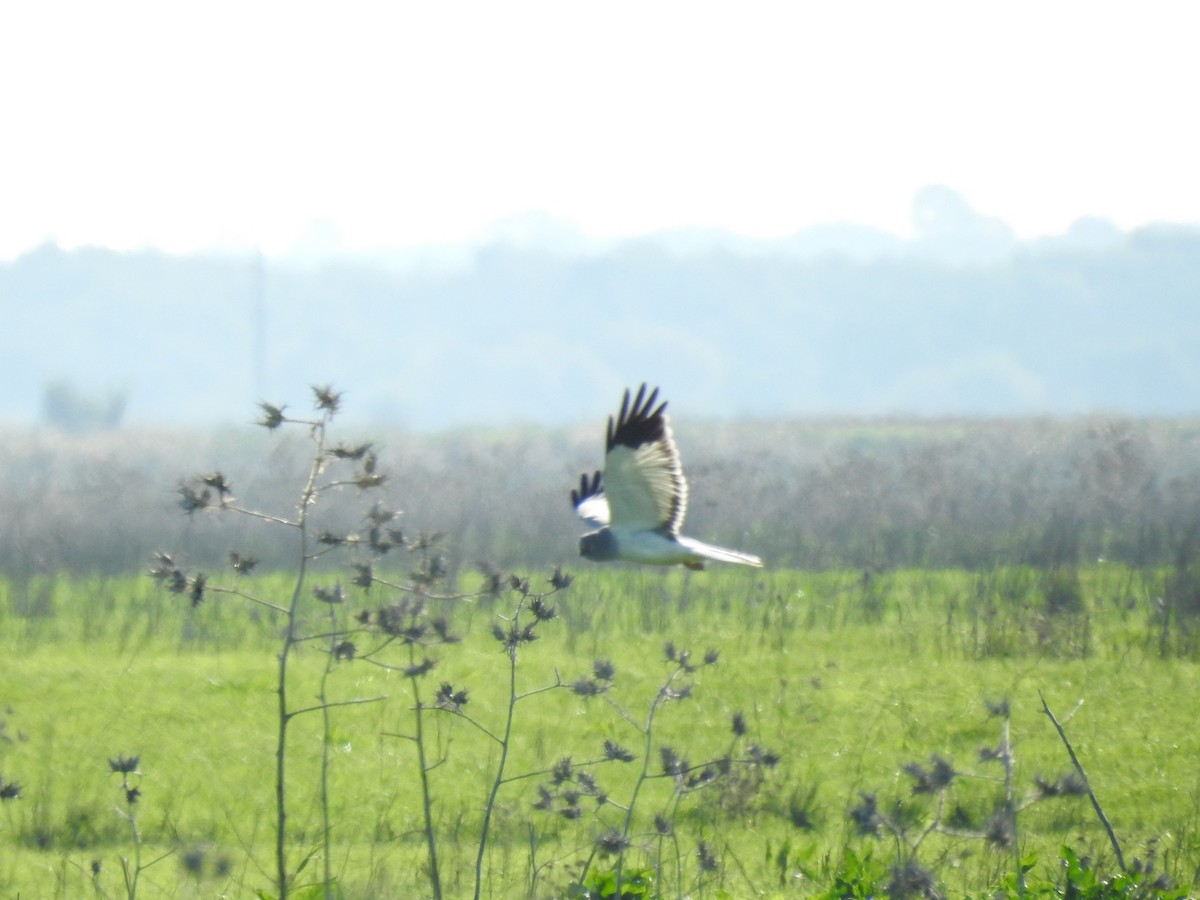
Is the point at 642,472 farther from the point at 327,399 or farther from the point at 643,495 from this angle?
the point at 327,399

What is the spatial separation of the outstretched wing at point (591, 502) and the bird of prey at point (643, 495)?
42 cm

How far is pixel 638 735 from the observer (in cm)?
932

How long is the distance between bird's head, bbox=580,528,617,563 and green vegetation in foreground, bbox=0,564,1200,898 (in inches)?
44.1

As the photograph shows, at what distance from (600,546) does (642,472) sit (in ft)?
1.11

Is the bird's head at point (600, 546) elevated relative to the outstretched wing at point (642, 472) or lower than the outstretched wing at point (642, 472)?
lower

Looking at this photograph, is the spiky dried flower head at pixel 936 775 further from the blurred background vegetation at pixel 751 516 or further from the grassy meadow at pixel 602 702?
the blurred background vegetation at pixel 751 516

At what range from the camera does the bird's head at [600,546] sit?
239 inches

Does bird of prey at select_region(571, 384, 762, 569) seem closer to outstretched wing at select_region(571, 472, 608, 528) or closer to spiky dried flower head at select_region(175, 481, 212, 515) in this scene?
outstretched wing at select_region(571, 472, 608, 528)

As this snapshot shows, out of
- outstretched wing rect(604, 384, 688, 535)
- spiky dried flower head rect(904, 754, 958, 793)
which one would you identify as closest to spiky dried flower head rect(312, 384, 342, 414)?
outstretched wing rect(604, 384, 688, 535)

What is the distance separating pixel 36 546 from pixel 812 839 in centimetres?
956

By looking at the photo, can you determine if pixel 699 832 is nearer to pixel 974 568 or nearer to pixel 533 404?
pixel 974 568

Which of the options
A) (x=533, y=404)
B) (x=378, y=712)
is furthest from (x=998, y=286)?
(x=378, y=712)

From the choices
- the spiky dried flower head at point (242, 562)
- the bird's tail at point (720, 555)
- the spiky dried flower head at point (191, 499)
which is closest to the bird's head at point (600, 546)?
the bird's tail at point (720, 555)

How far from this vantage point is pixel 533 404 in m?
110
